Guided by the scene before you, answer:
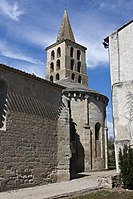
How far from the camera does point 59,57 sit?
37.0m

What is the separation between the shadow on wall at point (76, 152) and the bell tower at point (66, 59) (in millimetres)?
15727

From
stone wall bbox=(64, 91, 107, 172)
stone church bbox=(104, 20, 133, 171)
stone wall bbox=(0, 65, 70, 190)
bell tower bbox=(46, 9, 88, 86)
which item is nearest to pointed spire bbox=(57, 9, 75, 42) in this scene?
A: bell tower bbox=(46, 9, 88, 86)

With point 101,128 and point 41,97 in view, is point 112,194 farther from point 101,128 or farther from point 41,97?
point 101,128

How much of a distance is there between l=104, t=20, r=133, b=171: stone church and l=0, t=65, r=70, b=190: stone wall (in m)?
3.13

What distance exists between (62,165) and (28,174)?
2318 millimetres

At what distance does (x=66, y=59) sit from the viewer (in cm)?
3591

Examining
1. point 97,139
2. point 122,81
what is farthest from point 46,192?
point 97,139

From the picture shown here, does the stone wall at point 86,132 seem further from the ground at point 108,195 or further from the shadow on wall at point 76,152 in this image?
the ground at point 108,195

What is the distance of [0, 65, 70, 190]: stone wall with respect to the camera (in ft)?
32.0

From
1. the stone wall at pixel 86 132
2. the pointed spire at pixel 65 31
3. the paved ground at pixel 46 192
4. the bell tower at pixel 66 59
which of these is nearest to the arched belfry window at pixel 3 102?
the paved ground at pixel 46 192

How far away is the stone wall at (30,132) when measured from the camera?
977cm

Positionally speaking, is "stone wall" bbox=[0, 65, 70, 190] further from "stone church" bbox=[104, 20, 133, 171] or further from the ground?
the ground

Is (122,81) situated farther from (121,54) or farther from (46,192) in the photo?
(46,192)

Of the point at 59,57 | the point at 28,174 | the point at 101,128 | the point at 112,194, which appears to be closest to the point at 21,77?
the point at 28,174
